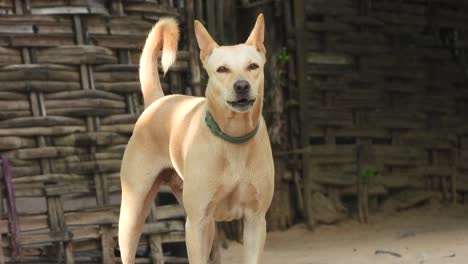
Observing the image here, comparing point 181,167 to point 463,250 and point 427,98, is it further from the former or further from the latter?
point 427,98

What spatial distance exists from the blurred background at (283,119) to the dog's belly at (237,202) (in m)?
2.94

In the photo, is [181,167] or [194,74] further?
[194,74]

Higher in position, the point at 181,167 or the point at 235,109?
the point at 235,109

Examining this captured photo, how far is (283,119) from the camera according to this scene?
32.1ft

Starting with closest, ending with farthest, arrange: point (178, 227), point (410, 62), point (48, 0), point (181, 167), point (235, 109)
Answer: point (235, 109) < point (181, 167) < point (48, 0) < point (178, 227) < point (410, 62)

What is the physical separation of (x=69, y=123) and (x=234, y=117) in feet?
10.5

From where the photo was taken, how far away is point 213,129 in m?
4.72

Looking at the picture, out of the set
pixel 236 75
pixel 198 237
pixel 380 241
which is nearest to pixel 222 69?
pixel 236 75

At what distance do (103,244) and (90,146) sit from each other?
2.59ft

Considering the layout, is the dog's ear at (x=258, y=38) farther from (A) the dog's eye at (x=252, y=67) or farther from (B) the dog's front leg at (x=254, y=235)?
(B) the dog's front leg at (x=254, y=235)

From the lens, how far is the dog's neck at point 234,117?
181 inches

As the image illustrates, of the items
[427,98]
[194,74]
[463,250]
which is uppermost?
[194,74]

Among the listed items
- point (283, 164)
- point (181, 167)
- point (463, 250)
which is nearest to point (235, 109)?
point (181, 167)

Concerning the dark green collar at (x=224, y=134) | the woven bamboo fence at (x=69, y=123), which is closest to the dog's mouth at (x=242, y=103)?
the dark green collar at (x=224, y=134)
